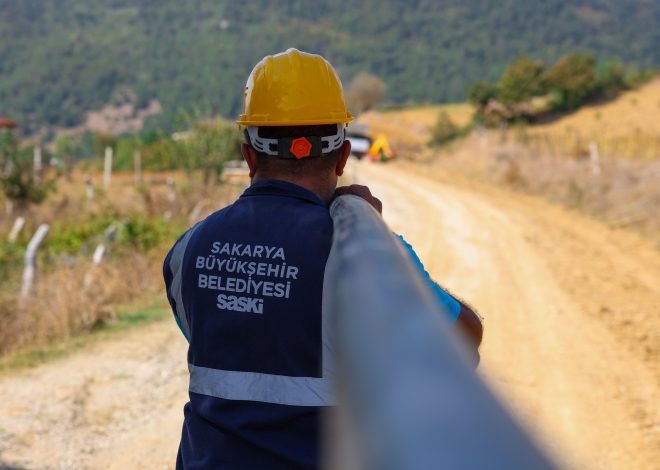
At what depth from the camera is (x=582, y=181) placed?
18828 millimetres

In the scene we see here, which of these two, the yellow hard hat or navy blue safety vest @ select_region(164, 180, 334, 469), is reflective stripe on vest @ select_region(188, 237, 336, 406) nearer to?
navy blue safety vest @ select_region(164, 180, 334, 469)

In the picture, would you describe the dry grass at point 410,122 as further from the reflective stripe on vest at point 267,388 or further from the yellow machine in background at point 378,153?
the reflective stripe on vest at point 267,388

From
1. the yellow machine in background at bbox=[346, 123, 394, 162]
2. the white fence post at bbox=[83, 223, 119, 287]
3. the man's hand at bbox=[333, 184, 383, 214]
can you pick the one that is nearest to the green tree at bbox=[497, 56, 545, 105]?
the yellow machine in background at bbox=[346, 123, 394, 162]

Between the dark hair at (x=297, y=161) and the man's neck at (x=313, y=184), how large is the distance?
0.02 m

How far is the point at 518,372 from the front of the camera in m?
6.60

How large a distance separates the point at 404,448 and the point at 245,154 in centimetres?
164

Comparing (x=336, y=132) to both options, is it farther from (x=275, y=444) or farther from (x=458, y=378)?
(x=458, y=378)

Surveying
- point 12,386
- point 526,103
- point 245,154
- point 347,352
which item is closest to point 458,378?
point 347,352

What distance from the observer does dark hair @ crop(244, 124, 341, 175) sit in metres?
1.89

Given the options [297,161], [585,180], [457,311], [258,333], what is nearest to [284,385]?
[258,333]

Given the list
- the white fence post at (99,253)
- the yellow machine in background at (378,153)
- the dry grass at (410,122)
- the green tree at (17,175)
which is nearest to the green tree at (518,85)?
the dry grass at (410,122)

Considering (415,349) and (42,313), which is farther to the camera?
(42,313)

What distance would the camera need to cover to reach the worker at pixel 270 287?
5.48 feet

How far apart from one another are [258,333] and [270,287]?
0.11 metres
